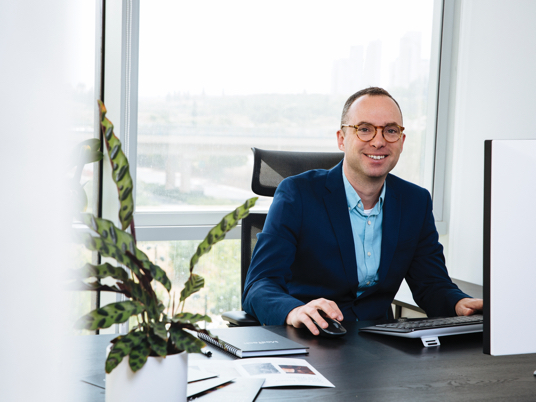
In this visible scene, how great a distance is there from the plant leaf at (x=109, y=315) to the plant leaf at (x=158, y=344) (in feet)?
0.13

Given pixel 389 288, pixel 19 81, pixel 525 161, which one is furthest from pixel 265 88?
pixel 19 81

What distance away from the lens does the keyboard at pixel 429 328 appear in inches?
45.9

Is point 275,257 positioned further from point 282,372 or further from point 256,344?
point 282,372

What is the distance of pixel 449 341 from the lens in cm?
122

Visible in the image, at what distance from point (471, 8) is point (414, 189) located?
1522 mm

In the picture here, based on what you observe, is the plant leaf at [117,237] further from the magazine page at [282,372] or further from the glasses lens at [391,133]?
the glasses lens at [391,133]

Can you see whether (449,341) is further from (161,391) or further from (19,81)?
(19,81)

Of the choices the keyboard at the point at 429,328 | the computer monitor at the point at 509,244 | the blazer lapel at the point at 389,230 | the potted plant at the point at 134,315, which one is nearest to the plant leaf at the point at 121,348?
the potted plant at the point at 134,315

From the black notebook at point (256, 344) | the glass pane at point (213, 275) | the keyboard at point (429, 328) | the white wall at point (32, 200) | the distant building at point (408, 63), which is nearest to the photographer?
the white wall at point (32, 200)

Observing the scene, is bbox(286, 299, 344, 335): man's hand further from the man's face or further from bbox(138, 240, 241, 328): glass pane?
bbox(138, 240, 241, 328): glass pane

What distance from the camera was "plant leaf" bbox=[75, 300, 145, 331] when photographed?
624mm

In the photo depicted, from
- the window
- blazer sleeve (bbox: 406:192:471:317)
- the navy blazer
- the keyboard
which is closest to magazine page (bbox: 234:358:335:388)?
the keyboard

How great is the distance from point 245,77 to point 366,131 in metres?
1.08

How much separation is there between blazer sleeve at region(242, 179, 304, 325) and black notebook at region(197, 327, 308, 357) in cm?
24
